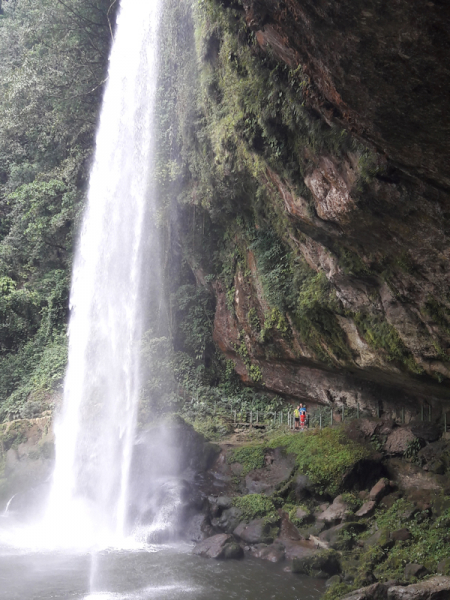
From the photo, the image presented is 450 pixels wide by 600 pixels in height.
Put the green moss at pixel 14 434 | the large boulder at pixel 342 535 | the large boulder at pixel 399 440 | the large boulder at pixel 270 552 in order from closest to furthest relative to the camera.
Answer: the large boulder at pixel 342 535, the large boulder at pixel 270 552, the large boulder at pixel 399 440, the green moss at pixel 14 434

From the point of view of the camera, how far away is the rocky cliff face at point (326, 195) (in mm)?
5258

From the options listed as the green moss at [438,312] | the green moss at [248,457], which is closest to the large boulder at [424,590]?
the green moss at [438,312]

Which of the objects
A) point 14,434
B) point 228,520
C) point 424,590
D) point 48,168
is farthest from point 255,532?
point 48,168

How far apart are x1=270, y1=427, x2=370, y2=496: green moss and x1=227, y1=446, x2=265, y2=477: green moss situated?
776 mm

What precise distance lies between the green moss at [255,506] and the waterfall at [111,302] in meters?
3.06

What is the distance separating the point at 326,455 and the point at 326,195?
273 inches

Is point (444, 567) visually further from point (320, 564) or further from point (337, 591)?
point (320, 564)

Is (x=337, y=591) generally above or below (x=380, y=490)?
below

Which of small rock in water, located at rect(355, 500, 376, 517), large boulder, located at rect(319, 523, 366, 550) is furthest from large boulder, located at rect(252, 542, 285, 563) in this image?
small rock in water, located at rect(355, 500, 376, 517)

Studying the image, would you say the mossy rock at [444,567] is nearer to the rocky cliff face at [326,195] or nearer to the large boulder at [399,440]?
the rocky cliff face at [326,195]

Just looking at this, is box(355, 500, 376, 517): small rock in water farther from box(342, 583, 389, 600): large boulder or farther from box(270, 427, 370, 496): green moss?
box(342, 583, 389, 600): large boulder

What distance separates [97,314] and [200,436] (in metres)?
5.35

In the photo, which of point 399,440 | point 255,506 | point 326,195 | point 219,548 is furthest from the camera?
point 399,440

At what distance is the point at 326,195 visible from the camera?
30.5ft
